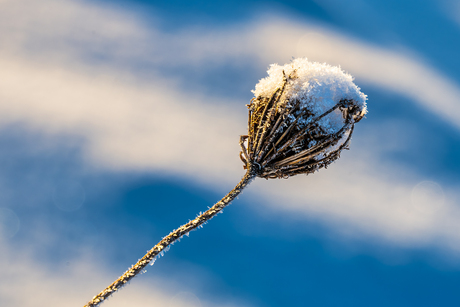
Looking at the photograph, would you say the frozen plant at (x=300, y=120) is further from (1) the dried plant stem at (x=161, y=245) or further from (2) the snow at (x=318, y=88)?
(1) the dried plant stem at (x=161, y=245)

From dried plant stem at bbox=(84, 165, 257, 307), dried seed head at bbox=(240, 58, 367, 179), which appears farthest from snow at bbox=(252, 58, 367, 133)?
dried plant stem at bbox=(84, 165, 257, 307)

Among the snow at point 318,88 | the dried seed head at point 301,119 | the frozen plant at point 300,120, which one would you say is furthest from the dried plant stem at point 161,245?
the snow at point 318,88

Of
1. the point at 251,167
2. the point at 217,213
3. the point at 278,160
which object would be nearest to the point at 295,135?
the point at 278,160

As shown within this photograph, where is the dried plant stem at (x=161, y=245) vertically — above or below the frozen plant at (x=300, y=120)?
below

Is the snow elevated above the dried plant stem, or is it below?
above

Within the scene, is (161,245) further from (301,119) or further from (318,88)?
(318,88)

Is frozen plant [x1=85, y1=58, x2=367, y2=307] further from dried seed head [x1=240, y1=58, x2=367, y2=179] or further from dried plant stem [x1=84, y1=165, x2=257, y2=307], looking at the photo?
dried plant stem [x1=84, y1=165, x2=257, y2=307]

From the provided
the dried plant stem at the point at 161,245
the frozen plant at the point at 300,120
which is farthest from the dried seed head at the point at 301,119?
the dried plant stem at the point at 161,245

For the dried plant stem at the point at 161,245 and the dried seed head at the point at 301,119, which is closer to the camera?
the dried plant stem at the point at 161,245

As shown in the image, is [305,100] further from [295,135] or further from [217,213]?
[217,213]
